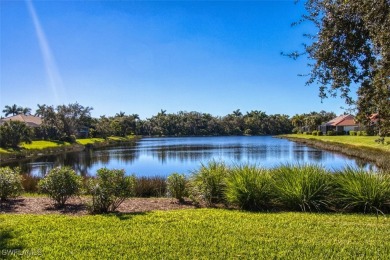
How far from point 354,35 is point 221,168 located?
5.79 m

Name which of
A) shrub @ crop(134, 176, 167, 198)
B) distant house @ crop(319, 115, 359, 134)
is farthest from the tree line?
shrub @ crop(134, 176, 167, 198)

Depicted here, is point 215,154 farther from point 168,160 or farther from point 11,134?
point 11,134

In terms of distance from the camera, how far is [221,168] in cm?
1174

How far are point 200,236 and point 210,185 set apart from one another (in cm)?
415

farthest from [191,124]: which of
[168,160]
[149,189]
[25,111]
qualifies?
[149,189]

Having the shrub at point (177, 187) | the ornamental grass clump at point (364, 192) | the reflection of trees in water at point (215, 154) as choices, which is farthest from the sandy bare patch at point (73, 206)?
the reflection of trees in water at point (215, 154)

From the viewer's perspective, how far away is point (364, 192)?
9492 mm

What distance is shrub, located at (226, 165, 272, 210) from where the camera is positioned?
988 centimetres

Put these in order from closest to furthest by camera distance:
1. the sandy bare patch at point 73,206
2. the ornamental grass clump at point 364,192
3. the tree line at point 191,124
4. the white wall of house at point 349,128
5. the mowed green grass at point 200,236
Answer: the mowed green grass at point 200,236
the ornamental grass clump at point 364,192
the sandy bare patch at point 73,206
the white wall of house at point 349,128
the tree line at point 191,124

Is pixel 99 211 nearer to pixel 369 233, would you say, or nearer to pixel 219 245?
pixel 219 245

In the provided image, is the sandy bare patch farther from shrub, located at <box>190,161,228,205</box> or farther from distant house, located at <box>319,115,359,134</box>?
distant house, located at <box>319,115,359,134</box>

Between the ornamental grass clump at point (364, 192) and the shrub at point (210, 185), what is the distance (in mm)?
3502

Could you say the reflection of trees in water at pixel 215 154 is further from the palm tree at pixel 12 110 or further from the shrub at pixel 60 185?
the palm tree at pixel 12 110

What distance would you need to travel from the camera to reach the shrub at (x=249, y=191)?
988 cm
